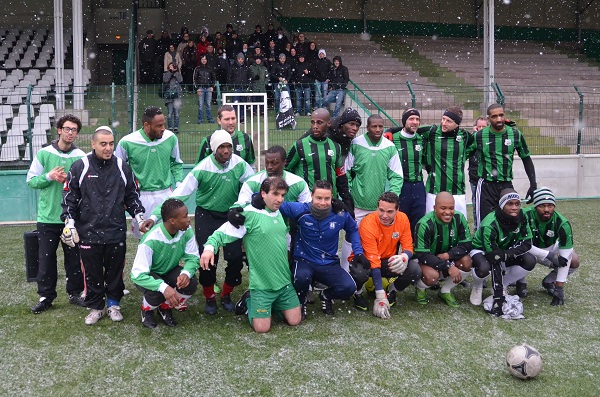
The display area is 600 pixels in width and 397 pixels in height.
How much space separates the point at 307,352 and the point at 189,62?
37.5 feet

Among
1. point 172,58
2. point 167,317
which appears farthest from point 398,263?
point 172,58

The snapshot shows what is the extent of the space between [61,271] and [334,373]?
4.20 meters

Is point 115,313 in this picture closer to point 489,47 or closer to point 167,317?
point 167,317

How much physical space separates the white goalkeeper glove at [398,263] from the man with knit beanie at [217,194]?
134cm

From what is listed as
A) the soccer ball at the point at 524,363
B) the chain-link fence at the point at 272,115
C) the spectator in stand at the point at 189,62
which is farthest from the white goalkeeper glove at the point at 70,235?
the spectator in stand at the point at 189,62

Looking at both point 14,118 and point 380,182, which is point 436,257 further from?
point 14,118

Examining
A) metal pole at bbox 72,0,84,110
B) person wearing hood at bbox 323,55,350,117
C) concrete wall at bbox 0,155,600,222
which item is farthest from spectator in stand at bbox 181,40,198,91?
concrete wall at bbox 0,155,600,222

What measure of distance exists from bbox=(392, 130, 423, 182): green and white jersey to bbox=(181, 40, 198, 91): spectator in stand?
910 cm

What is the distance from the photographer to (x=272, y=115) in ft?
42.1

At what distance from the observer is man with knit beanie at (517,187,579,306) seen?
6344mm

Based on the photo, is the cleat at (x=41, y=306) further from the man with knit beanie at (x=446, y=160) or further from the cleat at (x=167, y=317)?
the man with knit beanie at (x=446, y=160)

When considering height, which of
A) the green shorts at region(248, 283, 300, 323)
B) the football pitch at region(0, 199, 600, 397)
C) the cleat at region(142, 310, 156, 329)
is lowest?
the football pitch at region(0, 199, 600, 397)

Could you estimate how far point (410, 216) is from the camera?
23.6 feet

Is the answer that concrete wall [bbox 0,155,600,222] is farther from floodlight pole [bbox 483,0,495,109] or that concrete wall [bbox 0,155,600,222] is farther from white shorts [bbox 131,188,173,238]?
white shorts [bbox 131,188,173,238]
